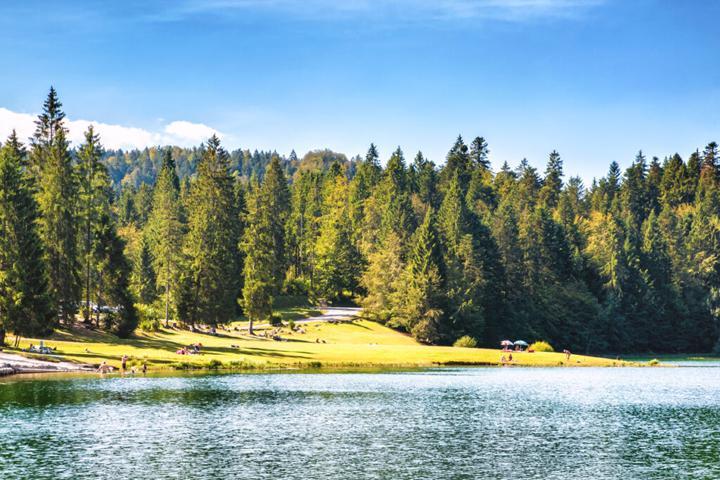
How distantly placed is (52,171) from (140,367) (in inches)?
1221

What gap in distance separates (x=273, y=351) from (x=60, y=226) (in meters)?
28.2

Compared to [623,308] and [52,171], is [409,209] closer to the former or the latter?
[623,308]

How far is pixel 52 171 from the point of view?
9550cm

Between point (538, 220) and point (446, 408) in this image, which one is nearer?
point (446, 408)

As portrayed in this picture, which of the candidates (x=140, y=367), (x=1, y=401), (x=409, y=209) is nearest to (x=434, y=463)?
(x=1, y=401)

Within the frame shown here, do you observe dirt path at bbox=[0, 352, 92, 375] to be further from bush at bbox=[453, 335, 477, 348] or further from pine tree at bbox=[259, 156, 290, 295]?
pine tree at bbox=[259, 156, 290, 295]


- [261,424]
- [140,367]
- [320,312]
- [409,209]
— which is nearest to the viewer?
[261,424]

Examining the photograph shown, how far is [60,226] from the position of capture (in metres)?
92.9

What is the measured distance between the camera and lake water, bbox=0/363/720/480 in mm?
35969

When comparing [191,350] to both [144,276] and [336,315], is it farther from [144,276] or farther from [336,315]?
[336,315]

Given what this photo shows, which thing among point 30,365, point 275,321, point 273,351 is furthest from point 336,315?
point 30,365

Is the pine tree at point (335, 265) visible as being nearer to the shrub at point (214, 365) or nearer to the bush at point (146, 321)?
the bush at point (146, 321)

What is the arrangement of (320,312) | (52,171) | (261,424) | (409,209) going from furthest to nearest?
(409,209) < (320,312) < (52,171) < (261,424)

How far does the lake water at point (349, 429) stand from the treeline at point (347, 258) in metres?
27.3
